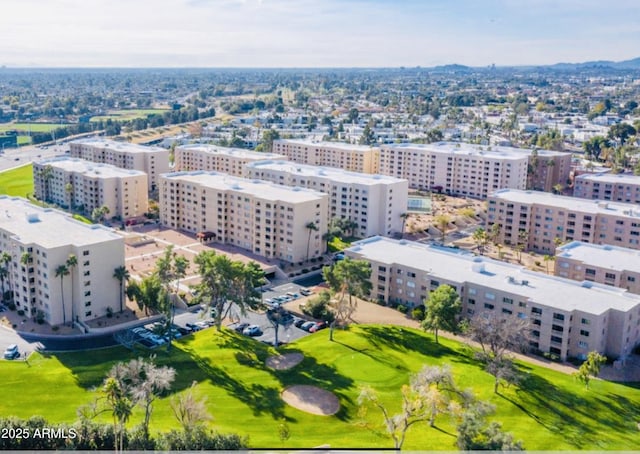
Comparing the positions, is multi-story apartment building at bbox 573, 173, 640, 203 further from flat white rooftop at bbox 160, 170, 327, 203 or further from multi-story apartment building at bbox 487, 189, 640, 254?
flat white rooftop at bbox 160, 170, 327, 203

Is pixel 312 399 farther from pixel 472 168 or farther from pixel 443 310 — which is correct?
pixel 472 168

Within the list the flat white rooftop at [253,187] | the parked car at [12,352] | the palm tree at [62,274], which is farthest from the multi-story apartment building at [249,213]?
the parked car at [12,352]

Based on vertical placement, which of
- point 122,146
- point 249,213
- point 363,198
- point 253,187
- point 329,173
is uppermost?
point 122,146

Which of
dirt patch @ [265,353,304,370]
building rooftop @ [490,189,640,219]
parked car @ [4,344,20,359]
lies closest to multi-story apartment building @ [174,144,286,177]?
building rooftop @ [490,189,640,219]

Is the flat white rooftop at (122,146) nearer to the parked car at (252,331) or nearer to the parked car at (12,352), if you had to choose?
the parked car at (252,331)

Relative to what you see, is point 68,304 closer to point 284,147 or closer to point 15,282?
point 15,282

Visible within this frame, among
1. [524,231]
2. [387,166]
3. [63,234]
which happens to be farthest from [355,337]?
[387,166]

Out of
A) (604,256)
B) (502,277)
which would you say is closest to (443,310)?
(502,277)

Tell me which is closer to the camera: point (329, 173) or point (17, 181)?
point (329, 173)
